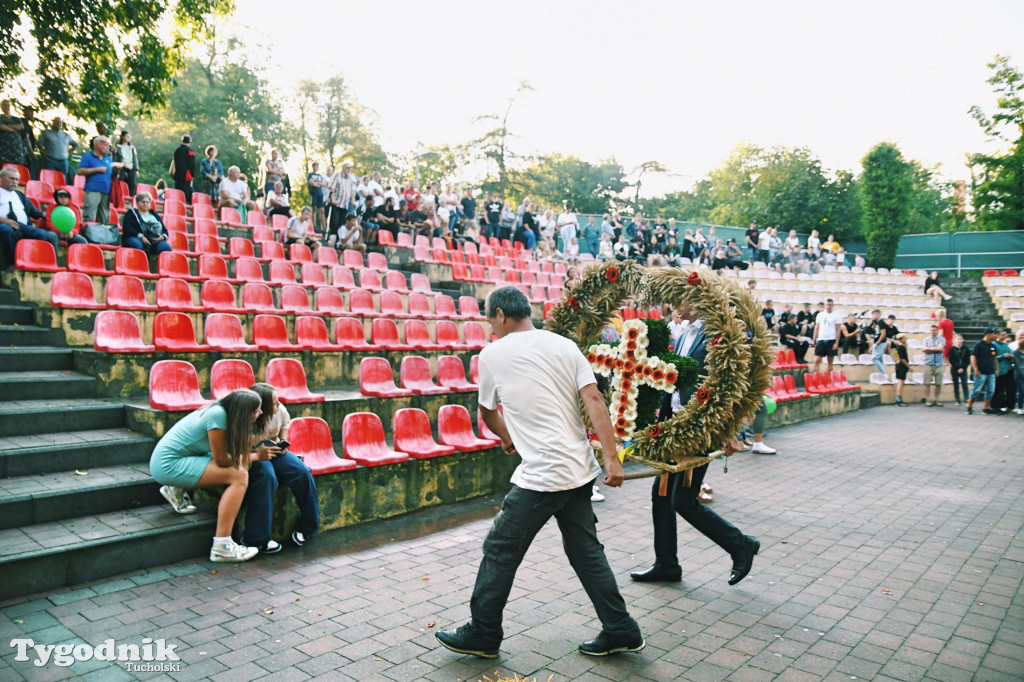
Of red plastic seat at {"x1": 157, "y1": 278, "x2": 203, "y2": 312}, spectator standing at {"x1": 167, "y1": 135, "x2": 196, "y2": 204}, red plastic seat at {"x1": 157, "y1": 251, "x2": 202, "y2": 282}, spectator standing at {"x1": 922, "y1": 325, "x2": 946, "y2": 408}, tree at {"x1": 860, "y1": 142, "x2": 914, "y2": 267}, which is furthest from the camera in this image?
tree at {"x1": 860, "y1": 142, "x2": 914, "y2": 267}

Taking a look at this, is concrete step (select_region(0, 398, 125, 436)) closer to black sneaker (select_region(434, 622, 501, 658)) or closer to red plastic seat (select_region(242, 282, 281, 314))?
red plastic seat (select_region(242, 282, 281, 314))

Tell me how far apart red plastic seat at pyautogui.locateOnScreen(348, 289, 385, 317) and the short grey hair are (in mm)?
6340

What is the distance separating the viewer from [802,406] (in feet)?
44.7

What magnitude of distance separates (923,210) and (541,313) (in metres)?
49.1

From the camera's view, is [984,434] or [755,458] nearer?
[755,458]

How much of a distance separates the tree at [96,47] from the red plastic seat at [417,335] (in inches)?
248

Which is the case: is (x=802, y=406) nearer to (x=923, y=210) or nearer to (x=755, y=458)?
(x=755, y=458)

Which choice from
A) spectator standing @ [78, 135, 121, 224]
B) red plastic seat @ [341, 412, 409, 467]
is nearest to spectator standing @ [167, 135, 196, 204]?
spectator standing @ [78, 135, 121, 224]

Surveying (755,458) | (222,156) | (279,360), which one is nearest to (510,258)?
(755,458)

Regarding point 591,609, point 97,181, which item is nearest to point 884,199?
point 97,181

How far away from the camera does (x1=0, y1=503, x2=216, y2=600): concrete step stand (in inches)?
164

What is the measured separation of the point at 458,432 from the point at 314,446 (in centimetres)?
168

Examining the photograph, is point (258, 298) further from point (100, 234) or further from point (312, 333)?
point (100, 234)

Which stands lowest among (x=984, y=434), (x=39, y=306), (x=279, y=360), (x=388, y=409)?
(x=984, y=434)
